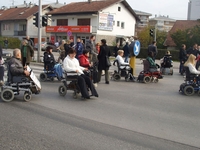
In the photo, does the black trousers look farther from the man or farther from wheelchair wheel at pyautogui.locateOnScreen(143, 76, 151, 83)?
wheelchair wheel at pyautogui.locateOnScreen(143, 76, 151, 83)

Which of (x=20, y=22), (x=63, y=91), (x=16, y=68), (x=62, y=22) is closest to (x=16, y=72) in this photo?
(x=16, y=68)

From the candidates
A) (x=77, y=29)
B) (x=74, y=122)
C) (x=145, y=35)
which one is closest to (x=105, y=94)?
(x=74, y=122)

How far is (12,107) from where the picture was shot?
8.28 metres

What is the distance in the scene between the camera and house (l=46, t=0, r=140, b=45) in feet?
175

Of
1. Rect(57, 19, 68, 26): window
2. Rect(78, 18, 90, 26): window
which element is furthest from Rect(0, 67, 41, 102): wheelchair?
Rect(57, 19, 68, 26): window

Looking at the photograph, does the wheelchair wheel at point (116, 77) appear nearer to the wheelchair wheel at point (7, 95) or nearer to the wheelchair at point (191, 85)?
the wheelchair at point (191, 85)

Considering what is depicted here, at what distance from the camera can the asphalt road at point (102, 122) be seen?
5688mm

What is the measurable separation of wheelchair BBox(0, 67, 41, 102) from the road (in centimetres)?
23

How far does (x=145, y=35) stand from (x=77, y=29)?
1314cm

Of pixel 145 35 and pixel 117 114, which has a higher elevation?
pixel 145 35

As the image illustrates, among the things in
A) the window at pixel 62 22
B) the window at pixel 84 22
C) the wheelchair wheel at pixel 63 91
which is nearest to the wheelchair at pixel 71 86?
the wheelchair wheel at pixel 63 91

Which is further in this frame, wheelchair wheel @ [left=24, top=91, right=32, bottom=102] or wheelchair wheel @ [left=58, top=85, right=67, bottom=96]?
wheelchair wheel @ [left=58, top=85, right=67, bottom=96]

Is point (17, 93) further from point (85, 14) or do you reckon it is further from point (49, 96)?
point (85, 14)

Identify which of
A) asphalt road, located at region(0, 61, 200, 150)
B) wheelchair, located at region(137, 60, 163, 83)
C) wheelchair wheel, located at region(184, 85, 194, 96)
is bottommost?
asphalt road, located at region(0, 61, 200, 150)
